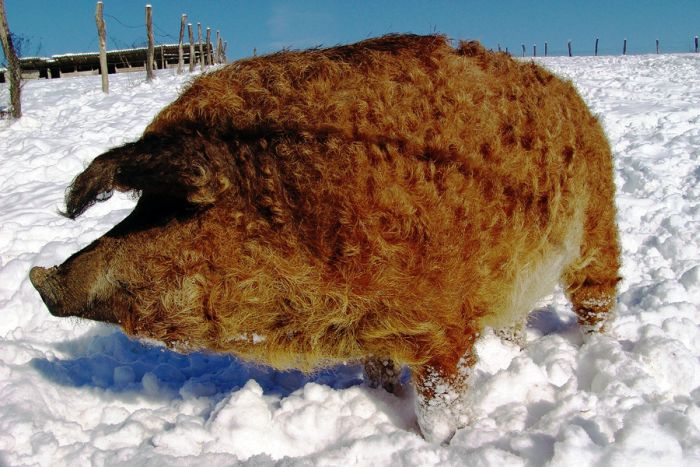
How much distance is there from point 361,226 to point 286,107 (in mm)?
484

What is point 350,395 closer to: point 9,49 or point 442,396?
point 442,396

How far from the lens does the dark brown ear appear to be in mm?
1702


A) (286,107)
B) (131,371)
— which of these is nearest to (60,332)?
(131,371)

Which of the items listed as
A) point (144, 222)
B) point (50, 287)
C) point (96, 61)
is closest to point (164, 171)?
point (144, 222)

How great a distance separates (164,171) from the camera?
5.59ft

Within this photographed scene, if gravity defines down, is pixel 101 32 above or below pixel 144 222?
above

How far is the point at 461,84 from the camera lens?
2002 mm

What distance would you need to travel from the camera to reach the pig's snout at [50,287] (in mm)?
1987

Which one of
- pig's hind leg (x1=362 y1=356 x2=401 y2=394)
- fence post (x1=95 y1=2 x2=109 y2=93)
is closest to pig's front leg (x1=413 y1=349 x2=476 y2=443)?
pig's hind leg (x1=362 y1=356 x2=401 y2=394)

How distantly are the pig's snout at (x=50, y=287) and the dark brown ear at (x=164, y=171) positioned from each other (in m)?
0.35

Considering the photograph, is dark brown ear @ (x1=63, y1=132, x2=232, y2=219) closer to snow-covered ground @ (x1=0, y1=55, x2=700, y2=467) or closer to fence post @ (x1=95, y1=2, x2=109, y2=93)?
snow-covered ground @ (x1=0, y1=55, x2=700, y2=467)

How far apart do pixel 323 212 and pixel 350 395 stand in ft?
3.74

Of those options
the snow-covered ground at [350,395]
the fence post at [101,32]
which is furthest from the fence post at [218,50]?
the snow-covered ground at [350,395]

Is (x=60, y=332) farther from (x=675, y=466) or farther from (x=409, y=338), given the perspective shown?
(x=675, y=466)
